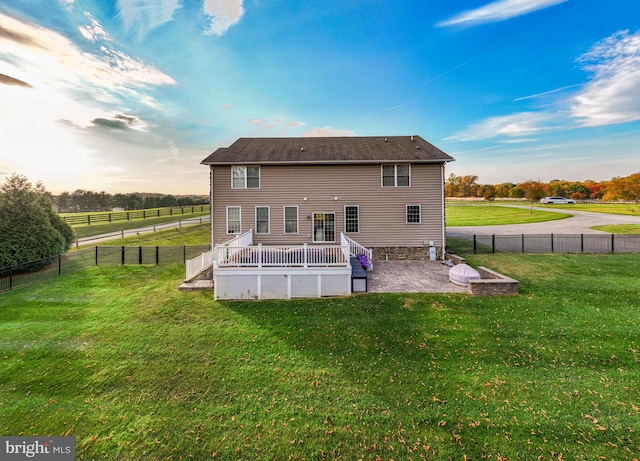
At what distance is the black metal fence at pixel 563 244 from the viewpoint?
1404 centimetres

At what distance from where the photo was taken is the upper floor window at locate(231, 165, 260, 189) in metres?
12.8

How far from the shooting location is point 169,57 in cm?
1459

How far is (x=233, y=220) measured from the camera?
1288 cm

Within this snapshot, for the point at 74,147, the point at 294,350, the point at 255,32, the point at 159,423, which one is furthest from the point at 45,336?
the point at 255,32

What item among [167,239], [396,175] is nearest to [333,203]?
[396,175]

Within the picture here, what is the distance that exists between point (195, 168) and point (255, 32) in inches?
507

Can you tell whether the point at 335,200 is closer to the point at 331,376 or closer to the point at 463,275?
the point at 463,275

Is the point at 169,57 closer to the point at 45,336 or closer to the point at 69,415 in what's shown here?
the point at 45,336

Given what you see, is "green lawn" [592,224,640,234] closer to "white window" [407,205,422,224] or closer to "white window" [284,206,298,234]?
"white window" [407,205,422,224]

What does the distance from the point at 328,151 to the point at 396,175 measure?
13.1 feet

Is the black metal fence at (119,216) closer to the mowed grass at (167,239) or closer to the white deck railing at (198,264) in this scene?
the mowed grass at (167,239)

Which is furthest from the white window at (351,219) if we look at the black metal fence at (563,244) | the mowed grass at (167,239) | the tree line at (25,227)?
the tree line at (25,227)

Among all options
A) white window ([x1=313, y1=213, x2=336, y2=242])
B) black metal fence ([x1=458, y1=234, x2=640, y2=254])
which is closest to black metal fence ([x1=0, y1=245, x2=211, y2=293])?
white window ([x1=313, y1=213, x2=336, y2=242])

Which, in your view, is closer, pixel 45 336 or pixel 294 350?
pixel 294 350
